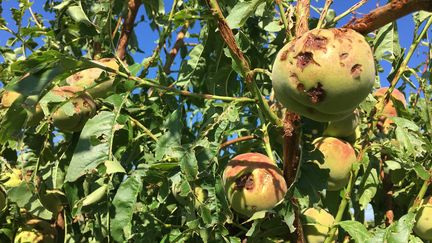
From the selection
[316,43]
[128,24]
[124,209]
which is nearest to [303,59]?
[316,43]

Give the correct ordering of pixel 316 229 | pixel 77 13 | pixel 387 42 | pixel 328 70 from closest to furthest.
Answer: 1. pixel 328 70
2. pixel 387 42
3. pixel 316 229
4. pixel 77 13

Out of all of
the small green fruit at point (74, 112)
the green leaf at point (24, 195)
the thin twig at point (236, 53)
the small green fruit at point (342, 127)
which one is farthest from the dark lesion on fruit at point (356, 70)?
the green leaf at point (24, 195)

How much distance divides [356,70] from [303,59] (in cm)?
13

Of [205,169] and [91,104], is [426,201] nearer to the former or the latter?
[205,169]

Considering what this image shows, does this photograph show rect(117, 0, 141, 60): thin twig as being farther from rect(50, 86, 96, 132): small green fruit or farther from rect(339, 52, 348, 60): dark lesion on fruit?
rect(339, 52, 348, 60): dark lesion on fruit

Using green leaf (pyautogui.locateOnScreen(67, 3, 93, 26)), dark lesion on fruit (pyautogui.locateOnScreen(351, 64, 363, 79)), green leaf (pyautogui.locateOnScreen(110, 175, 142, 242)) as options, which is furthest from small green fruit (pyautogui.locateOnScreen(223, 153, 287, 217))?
green leaf (pyautogui.locateOnScreen(67, 3, 93, 26))

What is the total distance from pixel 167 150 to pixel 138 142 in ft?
1.50

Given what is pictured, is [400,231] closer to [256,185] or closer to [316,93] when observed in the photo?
[256,185]

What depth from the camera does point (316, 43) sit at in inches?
47.0

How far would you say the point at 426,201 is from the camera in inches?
92.2

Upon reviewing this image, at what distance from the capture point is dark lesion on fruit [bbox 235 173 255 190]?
5.51 feet

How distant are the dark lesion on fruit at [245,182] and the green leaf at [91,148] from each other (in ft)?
1.50

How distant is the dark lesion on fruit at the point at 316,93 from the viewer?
3.90 feet

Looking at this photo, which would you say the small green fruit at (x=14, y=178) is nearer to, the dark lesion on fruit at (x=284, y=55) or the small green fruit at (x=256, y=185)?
the small green fruit at (x=256, y=185)
